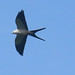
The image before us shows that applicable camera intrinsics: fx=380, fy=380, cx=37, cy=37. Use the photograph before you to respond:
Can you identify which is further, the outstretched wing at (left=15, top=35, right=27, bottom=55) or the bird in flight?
the outstretched wing at (left=15, top=35, right=27, bottom=55)

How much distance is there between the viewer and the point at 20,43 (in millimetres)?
72438

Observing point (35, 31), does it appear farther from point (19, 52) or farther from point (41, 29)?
point (19, 52)

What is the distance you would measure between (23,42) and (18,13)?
570cm

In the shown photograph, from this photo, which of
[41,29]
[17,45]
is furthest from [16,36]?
[41,29]

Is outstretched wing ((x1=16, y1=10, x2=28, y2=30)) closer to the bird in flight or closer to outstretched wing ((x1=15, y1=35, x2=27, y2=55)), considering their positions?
the bird in flight

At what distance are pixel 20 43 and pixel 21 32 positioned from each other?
2.77 m

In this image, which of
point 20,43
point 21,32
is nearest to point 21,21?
point 21,32

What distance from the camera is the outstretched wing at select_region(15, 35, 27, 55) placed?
71750mm

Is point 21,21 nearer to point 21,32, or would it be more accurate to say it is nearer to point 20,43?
point 21,32

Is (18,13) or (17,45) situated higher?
(18,13)

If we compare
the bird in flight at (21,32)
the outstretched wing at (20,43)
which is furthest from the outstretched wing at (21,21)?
the outstretched wing at (20,43)

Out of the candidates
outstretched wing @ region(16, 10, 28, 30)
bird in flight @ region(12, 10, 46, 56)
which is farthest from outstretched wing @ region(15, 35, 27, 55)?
outstretched wing @ region(16, 10, 28, 30)

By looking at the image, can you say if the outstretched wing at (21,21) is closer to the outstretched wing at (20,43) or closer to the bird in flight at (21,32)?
the bird in flight at (21,32)

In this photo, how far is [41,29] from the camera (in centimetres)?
6669
